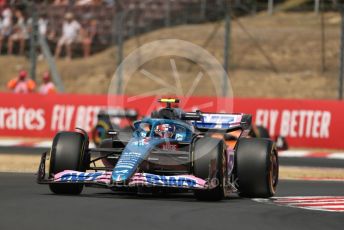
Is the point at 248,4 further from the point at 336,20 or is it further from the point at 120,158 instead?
the point at 120,158

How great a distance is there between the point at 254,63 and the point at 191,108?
5.71 metres

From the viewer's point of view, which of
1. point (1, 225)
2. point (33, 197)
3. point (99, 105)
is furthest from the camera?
point (99, 105)

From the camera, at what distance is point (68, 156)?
13930 millimetres

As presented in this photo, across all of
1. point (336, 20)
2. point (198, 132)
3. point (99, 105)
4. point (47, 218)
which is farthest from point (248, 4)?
point (47, 218)

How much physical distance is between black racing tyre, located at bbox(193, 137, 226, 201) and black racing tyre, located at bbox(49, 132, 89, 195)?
161cm

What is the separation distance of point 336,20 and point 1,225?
26.6 meters

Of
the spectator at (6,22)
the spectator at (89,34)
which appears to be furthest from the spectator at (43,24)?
the spectator at (89,34)

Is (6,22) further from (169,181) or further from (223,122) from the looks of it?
(169,181)

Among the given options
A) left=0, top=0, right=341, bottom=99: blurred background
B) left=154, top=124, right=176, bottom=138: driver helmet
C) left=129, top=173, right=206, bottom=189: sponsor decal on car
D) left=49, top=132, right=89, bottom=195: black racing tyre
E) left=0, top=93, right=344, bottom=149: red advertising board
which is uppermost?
left=0, top=0, right=341, bottom=99: blurred background

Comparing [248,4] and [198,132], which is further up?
[248,4]

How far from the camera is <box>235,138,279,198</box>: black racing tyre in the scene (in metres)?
14.1

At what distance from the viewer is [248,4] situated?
36.2 meters

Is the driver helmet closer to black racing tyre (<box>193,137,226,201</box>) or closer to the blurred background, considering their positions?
black racing tyre (<box>193,137,226,201</box>)

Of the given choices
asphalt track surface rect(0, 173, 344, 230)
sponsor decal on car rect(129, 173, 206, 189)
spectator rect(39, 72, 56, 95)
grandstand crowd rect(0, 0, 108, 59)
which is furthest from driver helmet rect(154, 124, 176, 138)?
grandstand crowd rect(0, 0, 108, 59)
